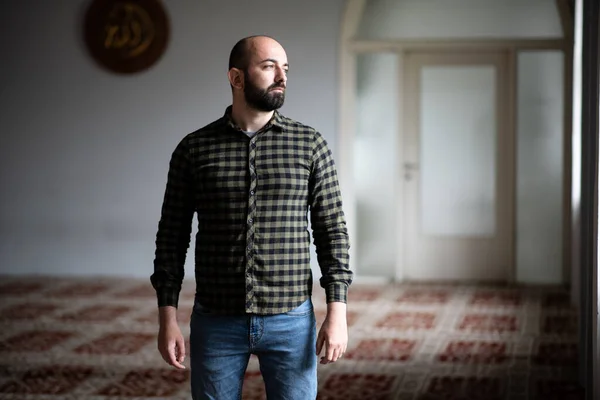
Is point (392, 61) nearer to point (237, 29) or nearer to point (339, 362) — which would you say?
point (237, 29)

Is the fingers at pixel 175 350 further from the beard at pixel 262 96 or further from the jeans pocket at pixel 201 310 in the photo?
the beard at pixel 262 96

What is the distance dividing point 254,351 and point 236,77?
57 cm

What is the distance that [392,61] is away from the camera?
809 cm

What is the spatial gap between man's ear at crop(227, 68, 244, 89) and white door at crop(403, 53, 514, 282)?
631 cm

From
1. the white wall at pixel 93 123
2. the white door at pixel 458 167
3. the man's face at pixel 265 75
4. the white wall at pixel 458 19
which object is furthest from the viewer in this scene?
the white wall at pixel 93 123

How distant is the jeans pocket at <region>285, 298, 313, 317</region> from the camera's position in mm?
1967

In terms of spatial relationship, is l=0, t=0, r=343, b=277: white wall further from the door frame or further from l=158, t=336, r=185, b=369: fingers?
l=158, t=336, r=185, b=369: fingers

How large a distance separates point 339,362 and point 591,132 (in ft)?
5.72

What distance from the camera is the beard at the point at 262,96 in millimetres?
1916

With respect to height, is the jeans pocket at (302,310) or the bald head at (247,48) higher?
the bald head at (247,48)

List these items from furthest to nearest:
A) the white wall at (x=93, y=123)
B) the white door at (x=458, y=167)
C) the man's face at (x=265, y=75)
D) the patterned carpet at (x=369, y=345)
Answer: the white wall at (x=93, y=123) < the white door at (x=458, y=167) < the patterned carpet at (x=369, y=345) < the man's face at (x=265, y=75)

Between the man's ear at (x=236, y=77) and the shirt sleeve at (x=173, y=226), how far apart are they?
0.17 meters

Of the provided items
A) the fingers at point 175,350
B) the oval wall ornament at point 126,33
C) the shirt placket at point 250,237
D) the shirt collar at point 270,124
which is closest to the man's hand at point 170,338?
the fingers at point 175,350

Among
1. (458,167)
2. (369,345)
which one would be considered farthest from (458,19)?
(369,345)
